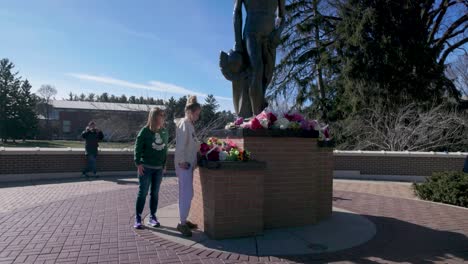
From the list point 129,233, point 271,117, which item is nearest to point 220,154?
point 271,117

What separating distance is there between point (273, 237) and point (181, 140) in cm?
189

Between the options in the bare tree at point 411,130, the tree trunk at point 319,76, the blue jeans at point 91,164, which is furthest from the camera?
the tree trunk at point 319,76

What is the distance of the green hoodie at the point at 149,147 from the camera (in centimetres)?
534

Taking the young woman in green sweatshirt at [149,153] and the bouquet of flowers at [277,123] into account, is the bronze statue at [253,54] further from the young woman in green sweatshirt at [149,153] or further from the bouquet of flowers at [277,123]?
the young woman in green sweatshirt at [149,153]

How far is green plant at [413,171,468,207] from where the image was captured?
324 inches

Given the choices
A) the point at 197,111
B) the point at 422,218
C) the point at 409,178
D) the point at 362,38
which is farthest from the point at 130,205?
the point at 362,38

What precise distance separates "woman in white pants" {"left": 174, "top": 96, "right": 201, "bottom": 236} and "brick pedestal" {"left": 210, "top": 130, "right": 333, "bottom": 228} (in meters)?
0.75

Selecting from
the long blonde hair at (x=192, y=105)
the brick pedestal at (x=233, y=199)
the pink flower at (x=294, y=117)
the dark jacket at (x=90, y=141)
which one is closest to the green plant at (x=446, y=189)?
the pink flower at (x=294, y=117)

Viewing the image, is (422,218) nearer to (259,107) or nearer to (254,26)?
(259,107)

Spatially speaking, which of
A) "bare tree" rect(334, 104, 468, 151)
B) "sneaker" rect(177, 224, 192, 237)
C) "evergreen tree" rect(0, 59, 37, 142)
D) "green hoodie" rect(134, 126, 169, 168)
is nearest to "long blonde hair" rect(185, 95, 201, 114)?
"green hoodie" rect(134, 126, 169, 168)

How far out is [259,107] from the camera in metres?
6.61

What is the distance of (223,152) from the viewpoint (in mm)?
5059

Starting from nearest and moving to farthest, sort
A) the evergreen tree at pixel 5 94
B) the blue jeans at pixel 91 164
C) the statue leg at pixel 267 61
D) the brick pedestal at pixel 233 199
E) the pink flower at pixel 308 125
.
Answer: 1. the brick pedestal at pixel 233 199
2. the pink flower at pixel 308 125
3. the statue leg at pixel 267 61
4. the blue jeans at pixel 91 164
5. the evergreen tree at pixel 5 94

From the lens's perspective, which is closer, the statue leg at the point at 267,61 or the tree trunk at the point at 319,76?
the statue leg at the point at 267,61
